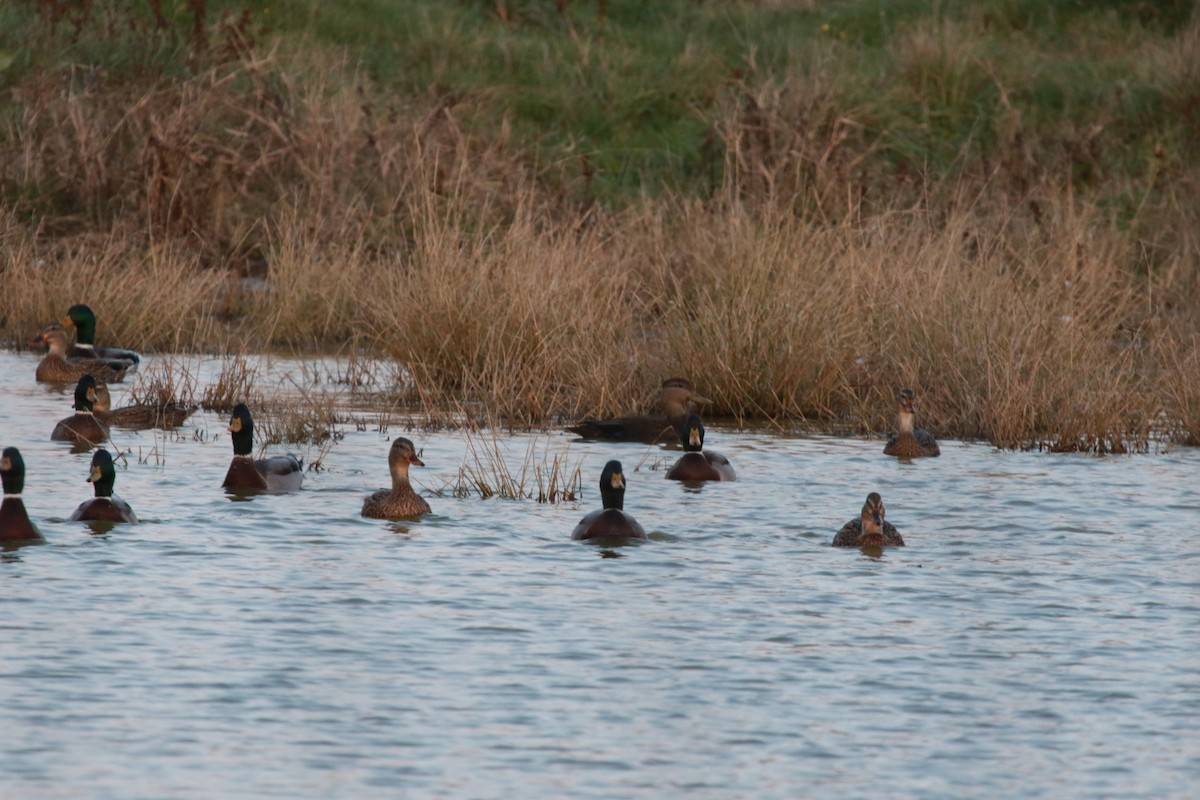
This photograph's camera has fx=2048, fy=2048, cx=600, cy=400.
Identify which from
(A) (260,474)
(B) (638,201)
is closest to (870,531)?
(A) (260,474)

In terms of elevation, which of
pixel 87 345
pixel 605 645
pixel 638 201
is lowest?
pixel 605 645

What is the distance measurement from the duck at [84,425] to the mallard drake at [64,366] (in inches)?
114

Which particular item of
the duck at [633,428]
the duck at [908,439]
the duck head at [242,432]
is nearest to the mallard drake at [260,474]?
the duck head at [242,432]

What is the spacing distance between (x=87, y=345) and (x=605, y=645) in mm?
8937

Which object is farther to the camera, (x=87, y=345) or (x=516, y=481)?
(x=87, y=345)

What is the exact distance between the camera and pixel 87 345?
49.5 feet

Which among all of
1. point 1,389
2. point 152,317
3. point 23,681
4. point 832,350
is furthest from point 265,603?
point 152,317

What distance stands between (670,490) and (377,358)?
17.3 ft

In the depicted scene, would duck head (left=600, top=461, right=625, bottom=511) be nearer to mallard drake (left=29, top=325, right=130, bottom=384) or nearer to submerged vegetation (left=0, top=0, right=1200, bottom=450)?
submerged vegetation (left=0, top=0, right=1200, bottom=450)

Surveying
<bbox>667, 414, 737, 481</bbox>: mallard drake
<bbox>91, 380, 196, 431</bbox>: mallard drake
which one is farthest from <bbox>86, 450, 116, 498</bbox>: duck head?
<bbox>91, 380, 196, 431</bbox>: mallard drake

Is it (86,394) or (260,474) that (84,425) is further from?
(260,474)

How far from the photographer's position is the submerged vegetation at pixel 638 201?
526 inches

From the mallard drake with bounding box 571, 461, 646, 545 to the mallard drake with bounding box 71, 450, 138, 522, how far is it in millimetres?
2004

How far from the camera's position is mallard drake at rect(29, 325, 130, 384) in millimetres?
14664
